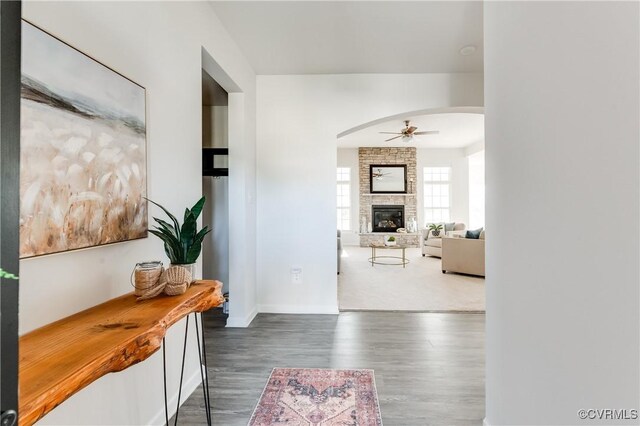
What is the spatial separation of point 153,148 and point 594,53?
192 centimetres

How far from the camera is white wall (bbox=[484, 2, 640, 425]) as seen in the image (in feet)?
2.60

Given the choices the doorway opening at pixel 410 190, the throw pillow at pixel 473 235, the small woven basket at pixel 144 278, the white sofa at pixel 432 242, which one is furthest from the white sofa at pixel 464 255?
the small woven basket at pixel 144 278

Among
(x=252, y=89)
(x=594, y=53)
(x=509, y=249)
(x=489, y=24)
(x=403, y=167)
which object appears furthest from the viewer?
(x=403, y=167)

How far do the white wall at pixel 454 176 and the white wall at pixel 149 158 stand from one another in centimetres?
777

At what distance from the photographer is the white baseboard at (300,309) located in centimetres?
362

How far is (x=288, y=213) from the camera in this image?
372 centimetres

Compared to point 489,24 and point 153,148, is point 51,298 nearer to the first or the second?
point 153,148

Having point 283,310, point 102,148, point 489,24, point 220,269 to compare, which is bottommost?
point 283,310

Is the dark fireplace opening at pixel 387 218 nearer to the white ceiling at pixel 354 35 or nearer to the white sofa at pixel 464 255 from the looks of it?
the white sofa at pixel 464 255

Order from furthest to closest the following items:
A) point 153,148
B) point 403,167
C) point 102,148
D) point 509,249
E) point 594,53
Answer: point 403,167
point 153,148
point 509,249
point 102,148
point 594,53

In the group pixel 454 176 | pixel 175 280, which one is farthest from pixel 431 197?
pixel 175 280

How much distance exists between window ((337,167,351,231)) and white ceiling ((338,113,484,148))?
86 centimetres

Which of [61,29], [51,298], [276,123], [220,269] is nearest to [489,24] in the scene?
[61,29]

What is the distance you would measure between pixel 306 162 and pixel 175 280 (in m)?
2.59
